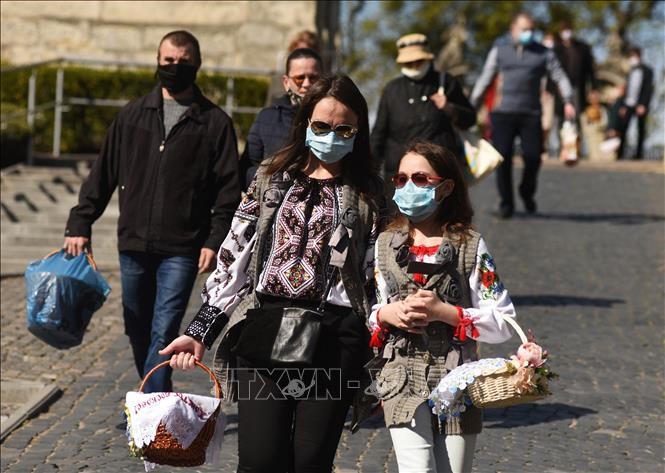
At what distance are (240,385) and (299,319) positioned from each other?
0.32m

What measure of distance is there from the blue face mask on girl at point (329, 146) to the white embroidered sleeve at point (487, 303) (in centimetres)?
55

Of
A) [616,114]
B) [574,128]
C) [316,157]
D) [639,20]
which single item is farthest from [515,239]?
[639,20]

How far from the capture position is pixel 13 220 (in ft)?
48.8

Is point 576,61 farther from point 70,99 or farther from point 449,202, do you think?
point 449,202

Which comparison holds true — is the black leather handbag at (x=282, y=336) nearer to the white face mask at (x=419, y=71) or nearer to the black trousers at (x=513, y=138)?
the white face mask at (x=419, y=71)

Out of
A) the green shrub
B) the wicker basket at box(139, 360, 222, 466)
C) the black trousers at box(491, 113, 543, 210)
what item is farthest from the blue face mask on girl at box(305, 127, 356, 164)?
the green shrub

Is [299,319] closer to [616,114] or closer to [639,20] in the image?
[616,114]

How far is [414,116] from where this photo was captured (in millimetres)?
9961

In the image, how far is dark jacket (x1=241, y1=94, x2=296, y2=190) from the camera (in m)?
7.38

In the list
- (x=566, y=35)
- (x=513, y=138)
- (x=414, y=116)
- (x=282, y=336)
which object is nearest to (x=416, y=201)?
(x=282, y=336)

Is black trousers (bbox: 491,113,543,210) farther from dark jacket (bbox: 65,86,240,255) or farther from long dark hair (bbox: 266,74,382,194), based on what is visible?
long dark hair (bbox: 266,74,382,194)

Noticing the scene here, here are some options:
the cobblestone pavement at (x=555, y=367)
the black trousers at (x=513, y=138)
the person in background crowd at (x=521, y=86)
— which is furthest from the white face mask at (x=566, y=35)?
the person in background crowd at (x=521, y=86)

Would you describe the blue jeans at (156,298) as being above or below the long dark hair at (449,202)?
below

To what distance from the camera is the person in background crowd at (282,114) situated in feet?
23.8
